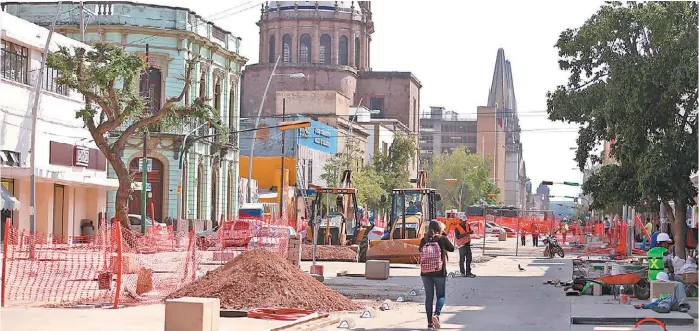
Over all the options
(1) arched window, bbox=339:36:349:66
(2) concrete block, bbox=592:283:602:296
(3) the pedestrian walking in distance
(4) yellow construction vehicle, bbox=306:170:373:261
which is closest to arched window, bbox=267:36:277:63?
(1) arched window, bbox=339:36:349:66

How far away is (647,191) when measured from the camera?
2933 centimetres

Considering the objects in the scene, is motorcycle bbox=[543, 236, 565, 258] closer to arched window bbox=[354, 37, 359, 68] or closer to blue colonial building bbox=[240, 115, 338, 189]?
blue colonial building bbox=[240, 115, 338, 189]

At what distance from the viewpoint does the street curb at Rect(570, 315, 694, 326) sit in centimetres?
1817

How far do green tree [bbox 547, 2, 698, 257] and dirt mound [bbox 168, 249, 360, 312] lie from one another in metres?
11.2

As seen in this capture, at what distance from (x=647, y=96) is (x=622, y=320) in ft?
40.4

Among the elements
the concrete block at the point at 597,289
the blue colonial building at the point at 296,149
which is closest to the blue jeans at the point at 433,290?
the concrete block at the point at 597,289

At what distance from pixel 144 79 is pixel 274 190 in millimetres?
24840

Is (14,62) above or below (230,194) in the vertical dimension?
above

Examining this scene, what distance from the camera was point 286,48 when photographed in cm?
11050

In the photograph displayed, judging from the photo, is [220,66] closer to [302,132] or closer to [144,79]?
[144,79]

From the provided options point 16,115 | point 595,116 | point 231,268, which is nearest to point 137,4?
point 16,115

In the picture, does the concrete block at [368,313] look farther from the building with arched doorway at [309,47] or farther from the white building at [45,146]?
the building with arched doorway at [309,47]

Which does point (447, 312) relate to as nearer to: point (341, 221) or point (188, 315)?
point (188, 315)

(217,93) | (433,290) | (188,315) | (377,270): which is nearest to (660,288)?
(433,290)
